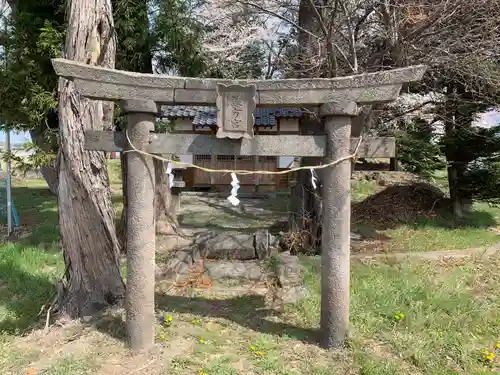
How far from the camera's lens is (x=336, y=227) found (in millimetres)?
3857

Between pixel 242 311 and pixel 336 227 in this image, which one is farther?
pixel 242 311

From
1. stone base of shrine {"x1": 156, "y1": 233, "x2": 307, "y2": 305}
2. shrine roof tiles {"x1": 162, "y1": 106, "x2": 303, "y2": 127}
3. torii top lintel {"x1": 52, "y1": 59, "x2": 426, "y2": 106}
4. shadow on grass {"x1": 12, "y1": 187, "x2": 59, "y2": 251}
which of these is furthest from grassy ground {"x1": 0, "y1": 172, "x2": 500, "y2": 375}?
shrine roof tiles {"x1": 162, "y1": 106, "x2": 303, "y2": 127}

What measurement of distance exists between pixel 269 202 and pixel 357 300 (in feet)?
31.1

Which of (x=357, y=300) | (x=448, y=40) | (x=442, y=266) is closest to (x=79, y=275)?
(x=357, y=300)

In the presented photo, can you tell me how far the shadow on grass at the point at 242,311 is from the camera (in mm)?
4332

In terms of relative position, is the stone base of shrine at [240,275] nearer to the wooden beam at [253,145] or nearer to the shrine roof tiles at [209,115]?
the wooden beam at [253,145]

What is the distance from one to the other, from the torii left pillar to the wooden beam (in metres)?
0.14

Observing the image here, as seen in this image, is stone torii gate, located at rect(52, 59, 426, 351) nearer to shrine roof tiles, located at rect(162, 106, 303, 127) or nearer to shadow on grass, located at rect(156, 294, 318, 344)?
shadow on grass, located at rect(156, 294, 318, 344)

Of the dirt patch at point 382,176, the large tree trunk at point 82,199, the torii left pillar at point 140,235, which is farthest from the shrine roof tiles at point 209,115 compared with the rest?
the torii left pillar at point 140,235

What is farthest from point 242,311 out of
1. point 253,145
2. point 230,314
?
point 253,145

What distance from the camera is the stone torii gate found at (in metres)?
3.73

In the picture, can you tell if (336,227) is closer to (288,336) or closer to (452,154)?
(288,336)

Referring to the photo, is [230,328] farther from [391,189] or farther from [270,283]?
[391,189]

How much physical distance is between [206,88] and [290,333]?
264cm
